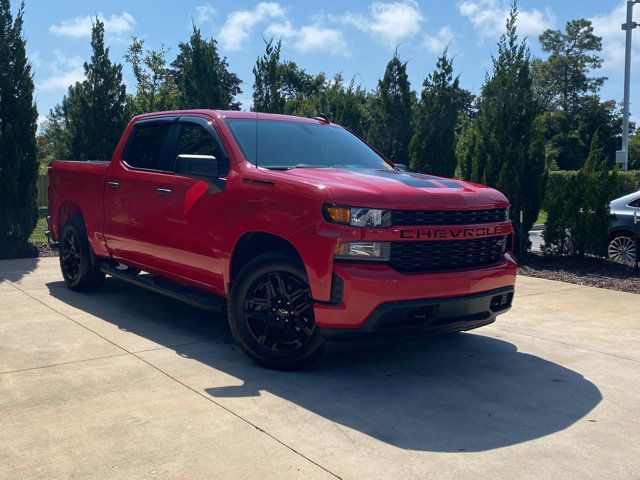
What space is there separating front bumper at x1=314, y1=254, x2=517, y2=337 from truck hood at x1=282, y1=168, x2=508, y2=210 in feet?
1.49

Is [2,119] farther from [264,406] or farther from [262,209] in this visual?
[264,406]

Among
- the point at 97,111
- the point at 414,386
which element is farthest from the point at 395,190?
the point at 97,111

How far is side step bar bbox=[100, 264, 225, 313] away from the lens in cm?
561

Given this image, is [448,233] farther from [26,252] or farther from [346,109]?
[346,109]

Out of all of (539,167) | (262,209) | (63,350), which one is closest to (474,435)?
(262,209)

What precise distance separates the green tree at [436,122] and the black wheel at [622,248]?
3.45m

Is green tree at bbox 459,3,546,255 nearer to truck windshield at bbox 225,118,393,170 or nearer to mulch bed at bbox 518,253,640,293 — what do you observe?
mulch bed at bbox 518,253,640,293

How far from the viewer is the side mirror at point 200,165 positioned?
5.38m

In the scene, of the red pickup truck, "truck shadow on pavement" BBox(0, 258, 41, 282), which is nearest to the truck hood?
the red pickup truck

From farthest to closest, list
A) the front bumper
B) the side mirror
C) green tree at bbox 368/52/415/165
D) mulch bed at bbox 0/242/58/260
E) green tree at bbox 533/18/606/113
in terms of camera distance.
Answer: green tree at bbox 533/18/606/113
green tree at bbox 368/52/415/165
mulch bed at bbox 0/242/58/260
the side mirror
the front bumper

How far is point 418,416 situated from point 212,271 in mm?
2142

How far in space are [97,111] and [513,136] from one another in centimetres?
800

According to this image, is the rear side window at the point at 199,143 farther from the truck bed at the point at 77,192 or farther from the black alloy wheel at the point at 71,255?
the black alloy wheel at the point at 71,255

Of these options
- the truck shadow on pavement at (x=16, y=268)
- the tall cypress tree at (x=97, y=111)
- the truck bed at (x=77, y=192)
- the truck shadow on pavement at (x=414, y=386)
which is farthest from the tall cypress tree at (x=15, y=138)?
the truck shadow on pavement at (x=414, y=386)
